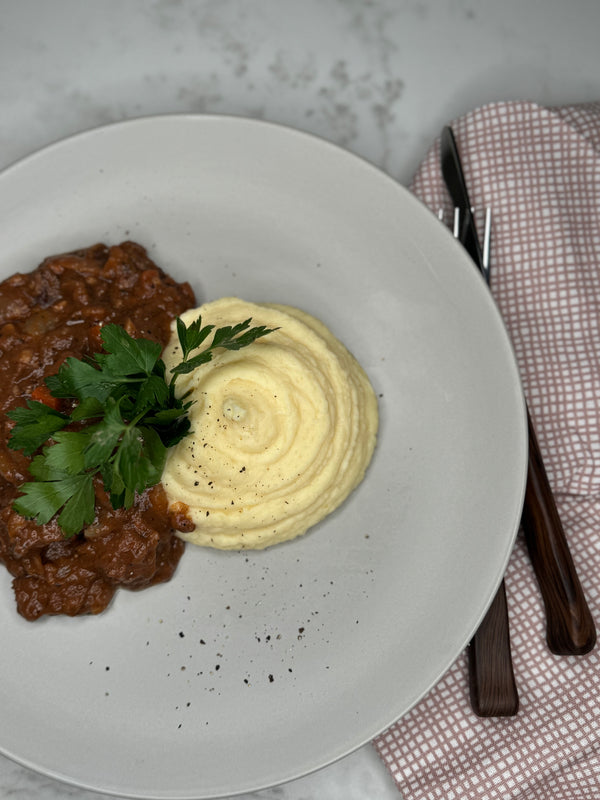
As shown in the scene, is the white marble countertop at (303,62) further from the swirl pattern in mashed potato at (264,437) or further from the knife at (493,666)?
the knife at (493,666)

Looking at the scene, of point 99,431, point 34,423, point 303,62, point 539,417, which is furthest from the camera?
point 303,62

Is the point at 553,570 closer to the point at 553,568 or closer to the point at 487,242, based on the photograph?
the point at 553,568

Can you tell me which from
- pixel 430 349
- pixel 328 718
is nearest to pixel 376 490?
pixel 430 349

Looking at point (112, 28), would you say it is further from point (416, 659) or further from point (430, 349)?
point (416, 659)

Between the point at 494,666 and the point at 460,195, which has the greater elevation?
the point at 460,195

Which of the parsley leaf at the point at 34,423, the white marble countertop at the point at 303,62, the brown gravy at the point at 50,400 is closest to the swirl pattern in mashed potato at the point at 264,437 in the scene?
the brown gravy at the point at 50,400

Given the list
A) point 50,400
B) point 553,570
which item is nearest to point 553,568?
point 553,570

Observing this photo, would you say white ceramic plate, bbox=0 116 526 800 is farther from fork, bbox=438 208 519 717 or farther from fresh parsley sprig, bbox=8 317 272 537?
fresh parsley sprig, bbox=8 317 272 537
